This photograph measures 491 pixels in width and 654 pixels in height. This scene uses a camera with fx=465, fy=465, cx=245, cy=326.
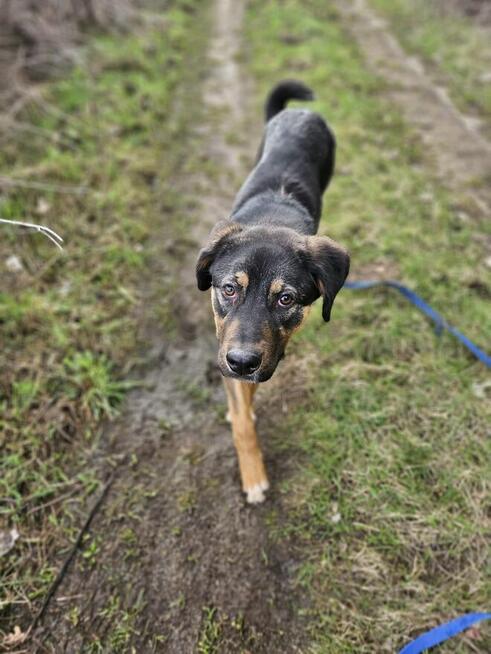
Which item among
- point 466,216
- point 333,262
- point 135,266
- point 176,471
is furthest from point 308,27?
point 176,471

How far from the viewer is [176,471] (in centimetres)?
348

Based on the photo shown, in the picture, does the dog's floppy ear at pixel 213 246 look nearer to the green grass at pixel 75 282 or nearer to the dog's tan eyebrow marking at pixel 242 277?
the dog's tan eyebrow marking at pixel 242 277

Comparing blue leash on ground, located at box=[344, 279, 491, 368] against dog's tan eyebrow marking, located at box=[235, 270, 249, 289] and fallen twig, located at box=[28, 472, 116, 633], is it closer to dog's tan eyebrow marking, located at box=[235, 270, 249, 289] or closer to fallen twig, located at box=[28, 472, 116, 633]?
dog's tan eyebrow marking, located at box=[235, 270, 249, 289]

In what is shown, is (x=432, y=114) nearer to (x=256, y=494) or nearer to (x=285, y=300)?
(x=285, y=300)

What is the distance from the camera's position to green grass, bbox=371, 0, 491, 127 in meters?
8.55

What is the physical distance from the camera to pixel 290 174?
4.03 metres

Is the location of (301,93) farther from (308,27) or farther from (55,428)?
(308,27)

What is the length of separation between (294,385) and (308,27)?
9883 mm

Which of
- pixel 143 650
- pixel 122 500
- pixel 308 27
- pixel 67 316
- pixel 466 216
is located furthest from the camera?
pixel 308 27

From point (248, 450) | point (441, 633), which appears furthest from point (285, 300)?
point (441, 633)

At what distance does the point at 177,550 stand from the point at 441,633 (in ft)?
5.30

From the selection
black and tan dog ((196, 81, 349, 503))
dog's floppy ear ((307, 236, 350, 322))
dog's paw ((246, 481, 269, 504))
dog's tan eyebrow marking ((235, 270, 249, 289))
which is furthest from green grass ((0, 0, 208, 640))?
dog's floppy ear ((307, 236, 350, 322))

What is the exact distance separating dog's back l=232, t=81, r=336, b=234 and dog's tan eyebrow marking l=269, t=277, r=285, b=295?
76cm

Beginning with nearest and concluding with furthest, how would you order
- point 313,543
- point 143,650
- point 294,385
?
point 143,650 < point 313,543 < point 294,385
